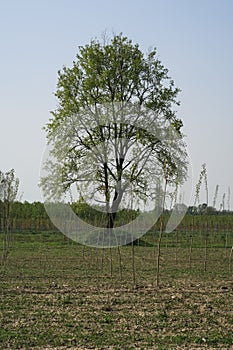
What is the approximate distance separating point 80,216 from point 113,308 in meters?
24.0

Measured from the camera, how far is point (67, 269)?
19.0m

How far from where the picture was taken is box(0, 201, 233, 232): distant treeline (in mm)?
31128

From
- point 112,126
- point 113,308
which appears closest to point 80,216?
point 112,126

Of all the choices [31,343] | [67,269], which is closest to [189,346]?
[31,343]

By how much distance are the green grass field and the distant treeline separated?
8.12 metres

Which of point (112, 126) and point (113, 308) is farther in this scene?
point (112, 126)

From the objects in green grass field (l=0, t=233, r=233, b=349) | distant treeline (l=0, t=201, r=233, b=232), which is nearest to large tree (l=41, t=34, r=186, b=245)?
distant treeline (l=0, t=201, r=233, b=232)

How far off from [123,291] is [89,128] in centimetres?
2158

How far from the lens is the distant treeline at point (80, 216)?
31128 mm

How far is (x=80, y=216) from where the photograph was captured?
35.2 m

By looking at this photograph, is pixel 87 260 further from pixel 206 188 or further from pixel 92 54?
pixel 92 54

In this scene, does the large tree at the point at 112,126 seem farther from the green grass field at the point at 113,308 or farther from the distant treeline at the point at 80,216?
the green grass field at the point at 113,308

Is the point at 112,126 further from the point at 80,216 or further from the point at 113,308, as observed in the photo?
the point at 113,308

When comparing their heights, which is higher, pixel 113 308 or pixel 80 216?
pixel 80 216
